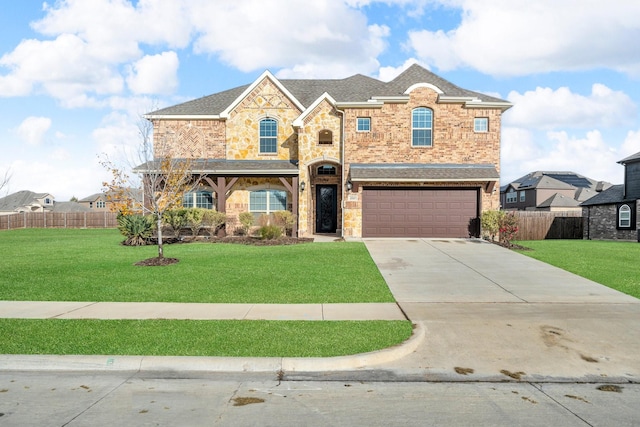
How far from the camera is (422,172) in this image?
2016 centimetres

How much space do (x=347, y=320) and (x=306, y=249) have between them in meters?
8.90

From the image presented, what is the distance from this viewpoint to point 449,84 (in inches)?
878

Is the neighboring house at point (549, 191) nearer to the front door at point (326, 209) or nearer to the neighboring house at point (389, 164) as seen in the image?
the neighboring house at point (389, 164)

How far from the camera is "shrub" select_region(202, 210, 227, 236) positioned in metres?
20.2

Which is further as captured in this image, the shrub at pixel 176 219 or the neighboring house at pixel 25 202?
the neighboring house at pixel 25 202

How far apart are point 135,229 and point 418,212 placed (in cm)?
1289

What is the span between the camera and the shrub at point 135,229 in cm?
1778

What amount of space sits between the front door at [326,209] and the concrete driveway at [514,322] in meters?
10.1

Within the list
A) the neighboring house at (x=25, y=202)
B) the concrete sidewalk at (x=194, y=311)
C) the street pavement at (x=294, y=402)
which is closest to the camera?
the street pavement at (x=294, y=402)

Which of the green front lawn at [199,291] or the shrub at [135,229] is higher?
the shrub at [135,229]

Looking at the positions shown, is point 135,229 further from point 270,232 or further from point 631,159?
point 631,159

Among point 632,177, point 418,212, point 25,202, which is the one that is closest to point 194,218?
point 418,212

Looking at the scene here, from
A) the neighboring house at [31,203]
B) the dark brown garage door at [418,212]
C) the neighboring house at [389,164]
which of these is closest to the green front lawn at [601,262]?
the dark brown garage door at [418,212]

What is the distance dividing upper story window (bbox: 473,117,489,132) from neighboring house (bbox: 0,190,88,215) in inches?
2645
